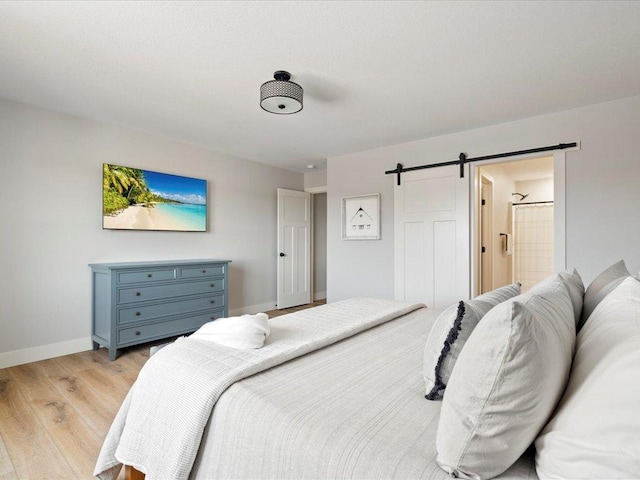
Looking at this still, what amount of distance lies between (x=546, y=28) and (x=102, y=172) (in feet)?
13.2

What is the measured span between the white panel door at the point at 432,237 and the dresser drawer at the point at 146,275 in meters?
2.71

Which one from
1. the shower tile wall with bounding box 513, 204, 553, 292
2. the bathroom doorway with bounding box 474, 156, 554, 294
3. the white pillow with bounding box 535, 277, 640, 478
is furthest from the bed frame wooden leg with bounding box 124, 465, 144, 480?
the shower tile wall with bounding box 513, 204, 553, 292

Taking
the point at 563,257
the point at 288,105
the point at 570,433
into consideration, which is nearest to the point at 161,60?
the point at 288,105

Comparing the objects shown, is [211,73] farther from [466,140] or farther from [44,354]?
[44,354]

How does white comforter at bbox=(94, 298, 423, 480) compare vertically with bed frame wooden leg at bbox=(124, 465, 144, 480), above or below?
above

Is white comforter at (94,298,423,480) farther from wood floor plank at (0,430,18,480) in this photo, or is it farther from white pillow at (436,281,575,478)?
white pillow at (436,281,575,478)

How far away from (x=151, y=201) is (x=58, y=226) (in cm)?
93

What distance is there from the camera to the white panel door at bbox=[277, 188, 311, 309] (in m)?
5.39

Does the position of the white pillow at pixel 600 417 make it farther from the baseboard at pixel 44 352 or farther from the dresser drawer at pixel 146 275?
the baseboard at pixel 44 352

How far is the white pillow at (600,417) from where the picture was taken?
578mm

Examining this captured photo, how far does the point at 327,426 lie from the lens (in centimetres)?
93

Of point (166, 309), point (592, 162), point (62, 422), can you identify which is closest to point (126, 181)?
point (166, 309)

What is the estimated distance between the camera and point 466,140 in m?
3.76

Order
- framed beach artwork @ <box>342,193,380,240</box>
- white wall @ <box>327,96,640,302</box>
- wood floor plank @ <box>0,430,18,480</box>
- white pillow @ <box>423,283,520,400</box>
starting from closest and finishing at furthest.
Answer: white pillow @ <box>423,283,520,400</box>
wood floor plank @ <box>0,430,18,480</box>
white wall @ <box>327,96,640,302</box>
framed beach artwork @ <box>342,193,380,240</box>
